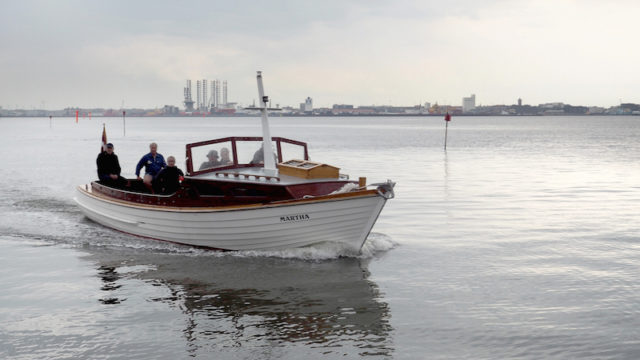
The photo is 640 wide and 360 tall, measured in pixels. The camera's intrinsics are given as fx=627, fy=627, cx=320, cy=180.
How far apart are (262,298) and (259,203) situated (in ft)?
10.4

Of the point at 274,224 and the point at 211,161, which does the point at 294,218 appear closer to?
the point at 274,224

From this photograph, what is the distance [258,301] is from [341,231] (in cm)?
351

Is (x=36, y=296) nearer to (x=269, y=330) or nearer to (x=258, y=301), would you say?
(x=258, y=301)

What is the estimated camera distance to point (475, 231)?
1823 cm

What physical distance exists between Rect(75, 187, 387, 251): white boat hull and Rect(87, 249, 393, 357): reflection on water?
455 millimetres

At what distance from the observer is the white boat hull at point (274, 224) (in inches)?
552

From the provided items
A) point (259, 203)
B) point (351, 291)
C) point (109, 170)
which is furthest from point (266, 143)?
point (109, 170)

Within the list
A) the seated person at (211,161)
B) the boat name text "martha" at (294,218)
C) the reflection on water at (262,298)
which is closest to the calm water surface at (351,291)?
the reflection on water at (262,298)

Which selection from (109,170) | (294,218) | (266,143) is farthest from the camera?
(109,170)

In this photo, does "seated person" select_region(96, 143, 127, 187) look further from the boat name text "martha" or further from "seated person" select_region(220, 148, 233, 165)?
the boat name text "martha"

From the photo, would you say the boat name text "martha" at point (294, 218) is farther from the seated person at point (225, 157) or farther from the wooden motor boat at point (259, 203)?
the seated person at point (225, 157)

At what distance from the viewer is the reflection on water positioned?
9578 millimetres

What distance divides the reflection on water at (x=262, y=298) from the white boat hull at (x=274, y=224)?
0.45 metres

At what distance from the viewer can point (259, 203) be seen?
1438cm
